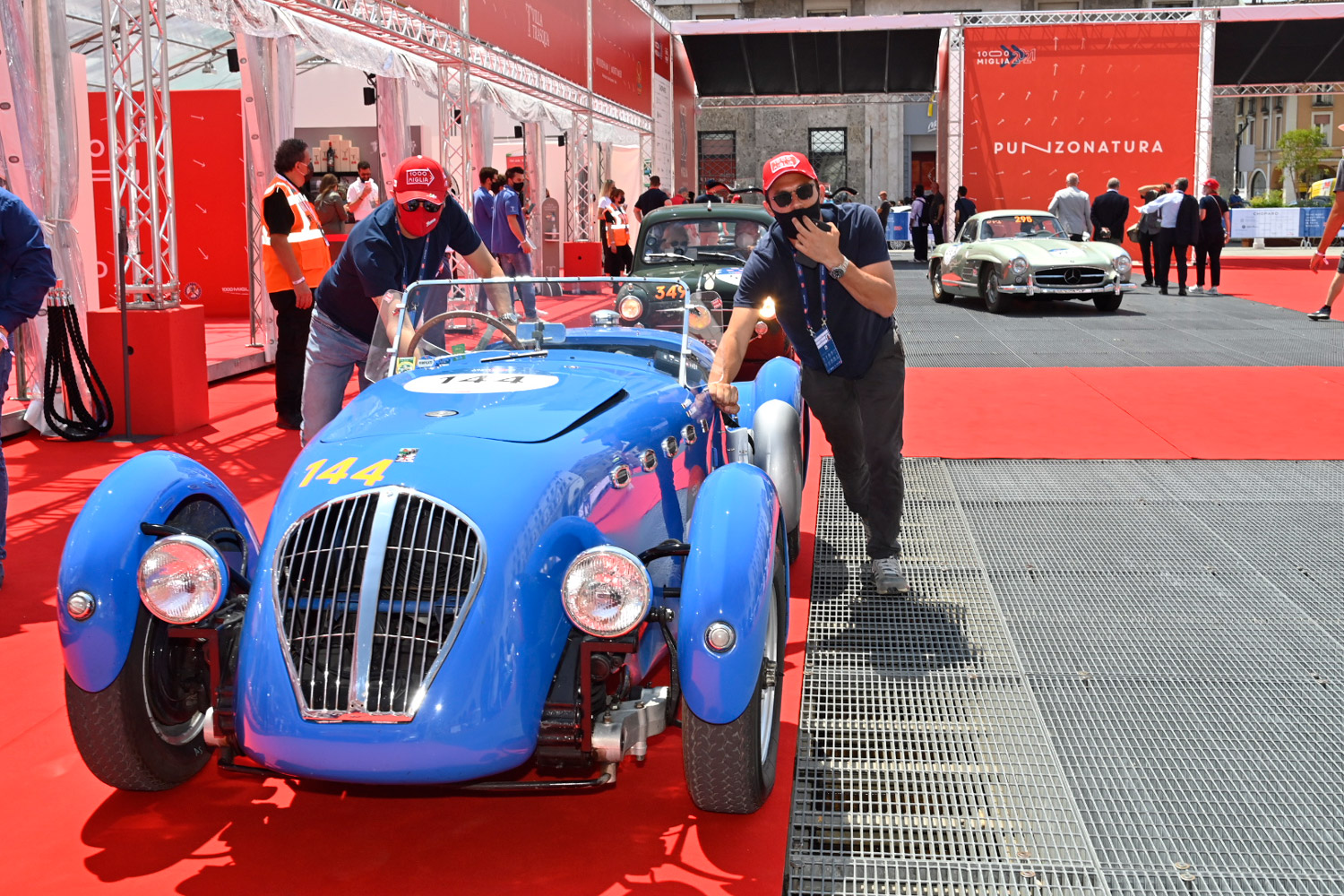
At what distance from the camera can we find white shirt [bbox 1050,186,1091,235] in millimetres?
19406

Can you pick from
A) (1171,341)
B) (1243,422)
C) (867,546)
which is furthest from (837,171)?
(867,546)

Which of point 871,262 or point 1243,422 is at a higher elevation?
point 871,262

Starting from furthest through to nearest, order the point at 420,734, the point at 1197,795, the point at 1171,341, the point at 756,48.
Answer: the point at 756,48 < the point at 1171,341 < the point at 1197,795 < the point at 420,734

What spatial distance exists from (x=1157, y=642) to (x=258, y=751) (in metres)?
3.18

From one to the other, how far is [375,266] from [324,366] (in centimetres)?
67

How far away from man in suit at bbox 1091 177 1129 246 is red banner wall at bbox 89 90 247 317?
43.3 ft

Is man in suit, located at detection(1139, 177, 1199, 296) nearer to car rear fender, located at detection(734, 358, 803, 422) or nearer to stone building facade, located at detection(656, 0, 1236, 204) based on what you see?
car rear fender, located at detection(734, 358, 803, 422)

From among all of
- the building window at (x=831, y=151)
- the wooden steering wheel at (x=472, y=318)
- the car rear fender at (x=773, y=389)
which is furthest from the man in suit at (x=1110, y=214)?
the building window at (x=831, y=151)

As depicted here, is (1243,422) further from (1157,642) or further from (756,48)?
(756,48)

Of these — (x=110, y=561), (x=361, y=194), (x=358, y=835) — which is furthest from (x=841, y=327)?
(x=361, y=194)

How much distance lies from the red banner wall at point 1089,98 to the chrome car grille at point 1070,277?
1157 centimetres

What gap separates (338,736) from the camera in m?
2.70

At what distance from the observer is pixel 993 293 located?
15.9 m

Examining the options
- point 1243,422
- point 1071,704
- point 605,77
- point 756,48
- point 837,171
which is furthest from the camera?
point 837,171
